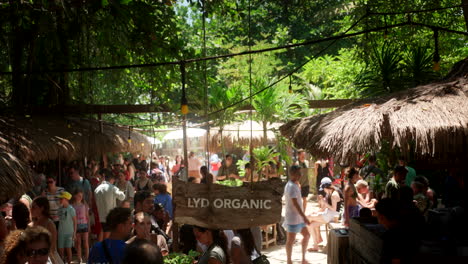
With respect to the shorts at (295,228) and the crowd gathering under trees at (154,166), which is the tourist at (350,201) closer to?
the crowd gathering under trees at (154,166)

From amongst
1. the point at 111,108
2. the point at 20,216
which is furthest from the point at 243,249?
the point at 111,108

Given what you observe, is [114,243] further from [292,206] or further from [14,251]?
[292,206]

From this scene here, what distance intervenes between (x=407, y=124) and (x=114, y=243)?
13.7ft

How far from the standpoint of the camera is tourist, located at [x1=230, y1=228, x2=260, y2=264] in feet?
17.1

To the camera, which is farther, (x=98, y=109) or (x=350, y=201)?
(x=98, y=109)

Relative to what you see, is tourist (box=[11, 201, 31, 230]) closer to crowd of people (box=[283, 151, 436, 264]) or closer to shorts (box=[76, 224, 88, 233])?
crowd of people (box=[283, 151, 436, 264])

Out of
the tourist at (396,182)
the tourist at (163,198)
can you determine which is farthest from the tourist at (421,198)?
the tourist at (163,198)

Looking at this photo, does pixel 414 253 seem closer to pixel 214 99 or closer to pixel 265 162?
pixel 265 162

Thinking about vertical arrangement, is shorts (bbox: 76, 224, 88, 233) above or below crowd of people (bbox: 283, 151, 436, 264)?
below

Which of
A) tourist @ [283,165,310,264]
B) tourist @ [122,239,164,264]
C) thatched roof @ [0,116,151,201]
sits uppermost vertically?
thatched roof @ [0,116,151,201]

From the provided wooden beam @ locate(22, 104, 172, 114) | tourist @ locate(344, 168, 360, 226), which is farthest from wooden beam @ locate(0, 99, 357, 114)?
tourist @ locate(344, 168, 360, 226)

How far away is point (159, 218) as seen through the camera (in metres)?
8.05

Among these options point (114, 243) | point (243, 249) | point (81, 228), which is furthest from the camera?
point (81, 228)

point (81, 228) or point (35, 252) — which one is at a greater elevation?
point (35, 252)
